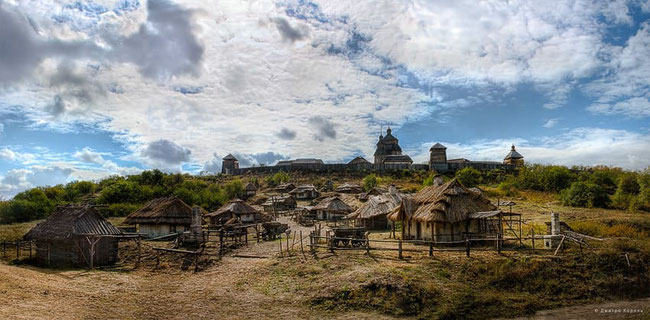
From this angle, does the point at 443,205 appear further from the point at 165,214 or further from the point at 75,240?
the point at 165,214

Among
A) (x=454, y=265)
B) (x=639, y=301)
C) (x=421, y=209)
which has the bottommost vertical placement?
(x=639, y=301)

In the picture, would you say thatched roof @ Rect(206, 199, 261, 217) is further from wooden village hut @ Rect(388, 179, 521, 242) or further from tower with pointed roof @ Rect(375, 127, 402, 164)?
tower with pointed roof @ Rect(375, 127, 402, 164)

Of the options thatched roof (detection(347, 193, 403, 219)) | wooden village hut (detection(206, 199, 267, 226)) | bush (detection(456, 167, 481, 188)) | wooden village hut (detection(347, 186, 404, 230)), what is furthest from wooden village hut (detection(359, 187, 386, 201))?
wooden village hut (detection(206, 199, 267, 226))

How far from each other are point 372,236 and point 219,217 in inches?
747

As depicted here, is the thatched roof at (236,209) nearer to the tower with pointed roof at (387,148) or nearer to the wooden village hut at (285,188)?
the wooden village hut at (285,188)

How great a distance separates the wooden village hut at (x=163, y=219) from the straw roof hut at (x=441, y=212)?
1884 cm

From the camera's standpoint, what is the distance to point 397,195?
120 ft

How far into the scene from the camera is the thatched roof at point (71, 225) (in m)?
22.2

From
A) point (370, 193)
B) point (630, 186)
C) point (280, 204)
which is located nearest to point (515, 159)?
point (630, 186)

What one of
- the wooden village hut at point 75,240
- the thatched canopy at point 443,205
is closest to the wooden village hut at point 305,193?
the thatched canopy at point 443,205

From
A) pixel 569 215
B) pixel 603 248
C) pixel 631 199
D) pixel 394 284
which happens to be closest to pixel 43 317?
pixel 394 284

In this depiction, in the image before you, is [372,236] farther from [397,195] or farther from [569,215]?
[569,215]

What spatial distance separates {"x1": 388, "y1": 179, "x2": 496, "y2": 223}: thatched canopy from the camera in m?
23.0

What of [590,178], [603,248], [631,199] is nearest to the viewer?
[603,248]
